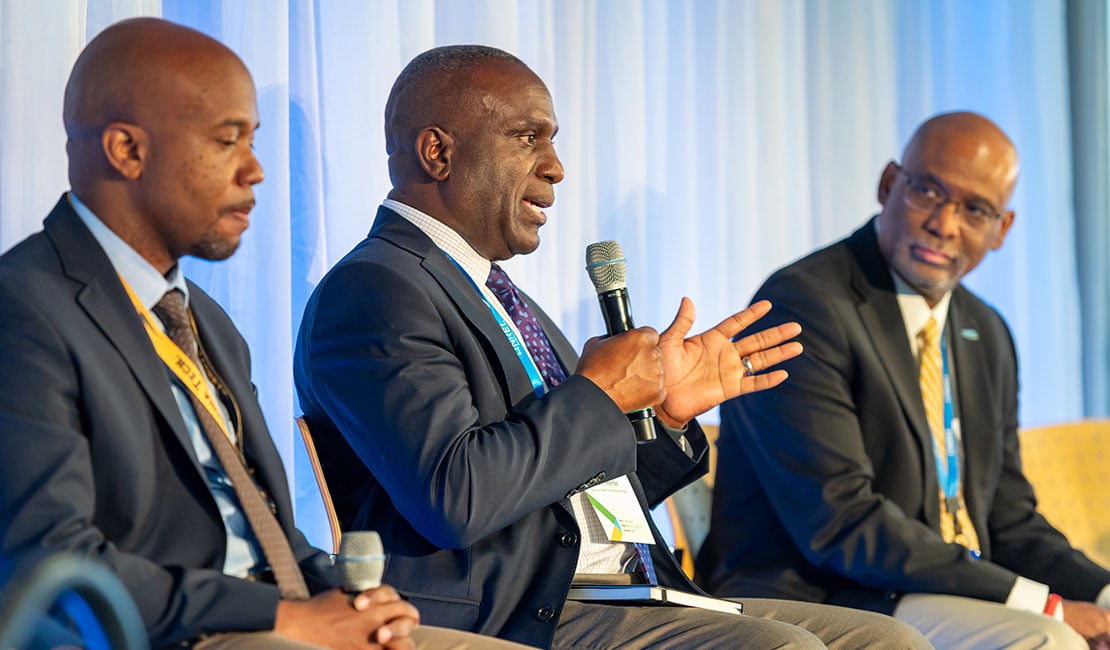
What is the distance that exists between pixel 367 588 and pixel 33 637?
47 cm

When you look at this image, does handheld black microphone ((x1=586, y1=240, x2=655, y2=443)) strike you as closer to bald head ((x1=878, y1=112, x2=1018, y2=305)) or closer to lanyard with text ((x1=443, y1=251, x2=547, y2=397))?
lanyard with text ((x1=443, y1=251, x2=547, y2=397))

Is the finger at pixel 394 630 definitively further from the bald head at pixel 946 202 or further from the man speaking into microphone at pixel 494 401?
the bald head at pixel 946 202

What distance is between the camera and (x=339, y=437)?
267 centimetres

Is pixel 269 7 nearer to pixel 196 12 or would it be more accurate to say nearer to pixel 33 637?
pixel 196 12

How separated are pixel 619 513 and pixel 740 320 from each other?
1.58 feet

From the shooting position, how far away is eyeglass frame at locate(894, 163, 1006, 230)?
12.5 ft

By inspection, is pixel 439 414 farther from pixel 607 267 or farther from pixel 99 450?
pixel 99 450

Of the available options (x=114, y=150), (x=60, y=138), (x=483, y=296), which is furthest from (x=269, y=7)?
(x=114, y=150)

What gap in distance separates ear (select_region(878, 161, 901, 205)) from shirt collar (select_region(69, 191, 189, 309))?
2458mm

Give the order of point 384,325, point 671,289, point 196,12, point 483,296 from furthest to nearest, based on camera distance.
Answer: point 671,289, point 196,12, point 483,296, point 384,325

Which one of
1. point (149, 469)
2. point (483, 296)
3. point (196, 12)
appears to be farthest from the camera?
point (196, 12)

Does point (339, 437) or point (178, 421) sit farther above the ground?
point (178, 421)

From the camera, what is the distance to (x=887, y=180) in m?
3.97

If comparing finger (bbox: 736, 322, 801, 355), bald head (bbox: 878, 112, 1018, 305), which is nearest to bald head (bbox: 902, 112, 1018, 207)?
bald head (bbox: 878, 112, 1018, 305)
